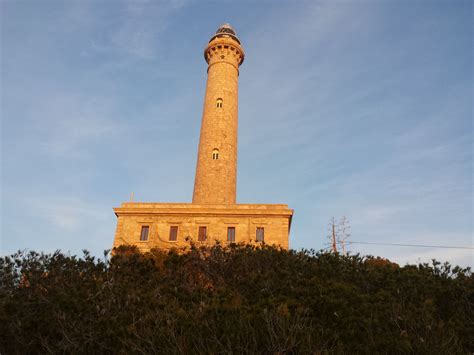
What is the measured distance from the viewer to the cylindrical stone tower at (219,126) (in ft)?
99.7

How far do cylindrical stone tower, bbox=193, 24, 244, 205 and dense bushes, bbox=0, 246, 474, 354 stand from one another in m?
15.8

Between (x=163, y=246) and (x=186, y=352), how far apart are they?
19476 millimetres

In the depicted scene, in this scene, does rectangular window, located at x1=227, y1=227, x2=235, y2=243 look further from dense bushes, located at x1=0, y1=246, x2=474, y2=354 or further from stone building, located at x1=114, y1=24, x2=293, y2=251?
dense bushes, located at x1=0, y1=246, x2=474, y2=354

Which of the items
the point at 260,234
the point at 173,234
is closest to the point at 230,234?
the point at 260,234

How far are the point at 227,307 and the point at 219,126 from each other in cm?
2487

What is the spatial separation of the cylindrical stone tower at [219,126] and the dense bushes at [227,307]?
51.8ft

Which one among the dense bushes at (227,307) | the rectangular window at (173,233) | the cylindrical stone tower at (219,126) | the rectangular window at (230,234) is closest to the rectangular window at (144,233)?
the rectangular window at (173,233)

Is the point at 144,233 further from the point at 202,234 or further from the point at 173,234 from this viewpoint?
the point at 202,234

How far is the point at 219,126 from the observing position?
32.7m

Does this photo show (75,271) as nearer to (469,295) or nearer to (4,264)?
(4,264)

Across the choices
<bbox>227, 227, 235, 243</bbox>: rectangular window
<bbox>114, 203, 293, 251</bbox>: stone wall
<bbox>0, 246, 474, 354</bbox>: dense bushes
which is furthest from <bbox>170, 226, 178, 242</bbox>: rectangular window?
<bbox>0, 246, 474, 354</bbox>: dense bushes

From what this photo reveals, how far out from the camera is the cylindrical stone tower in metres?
30.4

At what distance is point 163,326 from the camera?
857 centimetres

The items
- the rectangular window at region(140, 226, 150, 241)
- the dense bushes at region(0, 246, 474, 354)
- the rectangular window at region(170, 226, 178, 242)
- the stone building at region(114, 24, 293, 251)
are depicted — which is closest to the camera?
the dense bushes at region(0, 246, 474, 354)
